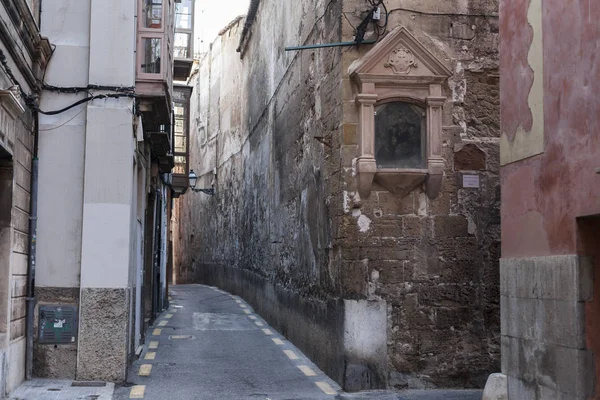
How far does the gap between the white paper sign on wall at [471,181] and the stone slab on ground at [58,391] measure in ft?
16.7

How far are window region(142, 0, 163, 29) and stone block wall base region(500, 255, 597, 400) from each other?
6273mm

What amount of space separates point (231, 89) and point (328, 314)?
1700cm

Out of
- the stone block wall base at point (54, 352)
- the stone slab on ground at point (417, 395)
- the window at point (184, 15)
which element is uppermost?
the window at point (184, 15)

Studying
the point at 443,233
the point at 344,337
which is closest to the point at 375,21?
the point at 443,233

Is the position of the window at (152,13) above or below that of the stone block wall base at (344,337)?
above

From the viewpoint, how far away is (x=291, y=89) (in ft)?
47.5

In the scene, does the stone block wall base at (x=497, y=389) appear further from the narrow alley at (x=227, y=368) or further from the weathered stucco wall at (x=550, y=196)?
the narrow alley at (x=227, y=368)

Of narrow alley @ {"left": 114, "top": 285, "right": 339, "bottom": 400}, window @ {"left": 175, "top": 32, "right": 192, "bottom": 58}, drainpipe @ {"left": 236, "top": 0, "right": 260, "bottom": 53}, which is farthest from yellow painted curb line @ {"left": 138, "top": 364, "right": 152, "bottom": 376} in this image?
window @ {"left": 175, "top": 32, "right": 192, "bottom": 58}

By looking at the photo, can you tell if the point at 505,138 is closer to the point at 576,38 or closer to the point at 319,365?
the point at 576,38

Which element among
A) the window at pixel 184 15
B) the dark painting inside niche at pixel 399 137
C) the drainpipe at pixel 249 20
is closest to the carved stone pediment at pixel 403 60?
the dark painting inside niche at pixel 399 137

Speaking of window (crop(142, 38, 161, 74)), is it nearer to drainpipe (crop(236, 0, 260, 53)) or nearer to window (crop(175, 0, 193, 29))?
drainpipe (crop(236, 0, 260, 53))

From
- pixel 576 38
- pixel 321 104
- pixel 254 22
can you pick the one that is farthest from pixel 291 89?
pixel 576 38

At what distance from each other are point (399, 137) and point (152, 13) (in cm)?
→ 412

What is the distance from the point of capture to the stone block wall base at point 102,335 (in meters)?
9.43
